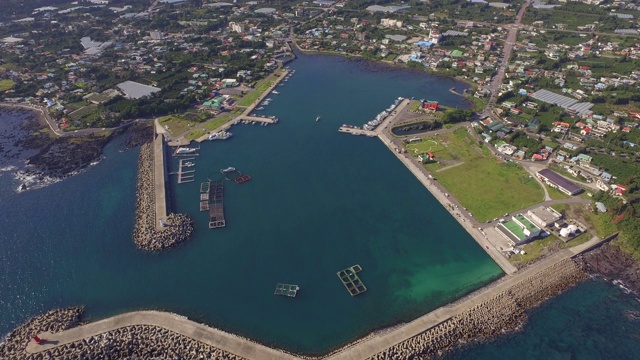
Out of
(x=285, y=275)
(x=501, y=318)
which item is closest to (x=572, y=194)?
(x=501, y=318)

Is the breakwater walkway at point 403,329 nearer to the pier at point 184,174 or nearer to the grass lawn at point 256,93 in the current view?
the pier at point 184,174

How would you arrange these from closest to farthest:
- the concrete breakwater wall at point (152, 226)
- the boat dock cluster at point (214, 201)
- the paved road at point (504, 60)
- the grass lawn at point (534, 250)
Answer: the grass lawn at point (534, 250)
the concrete breakwater wall at point (152, 226)
the boat dock cluster at point (214, 201)
the paved road at point (504, 60)

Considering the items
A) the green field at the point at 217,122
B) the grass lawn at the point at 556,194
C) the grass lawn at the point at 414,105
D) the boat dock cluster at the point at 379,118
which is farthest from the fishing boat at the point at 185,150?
the grass lawn at the point at 556,194

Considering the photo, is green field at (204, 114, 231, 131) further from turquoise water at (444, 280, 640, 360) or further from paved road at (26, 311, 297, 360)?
turquoise water at (444, 280, 640, 360)

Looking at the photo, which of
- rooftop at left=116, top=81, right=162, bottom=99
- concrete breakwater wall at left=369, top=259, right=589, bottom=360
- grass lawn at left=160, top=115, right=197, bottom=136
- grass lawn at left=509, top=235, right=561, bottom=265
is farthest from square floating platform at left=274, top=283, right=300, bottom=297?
rooftop at left=116, top=81, right=162, bottom=99

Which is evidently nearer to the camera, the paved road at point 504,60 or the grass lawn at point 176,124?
the grass lawn at point 176,124

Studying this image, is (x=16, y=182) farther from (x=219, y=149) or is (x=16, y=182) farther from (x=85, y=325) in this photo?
(x=85, y=325)

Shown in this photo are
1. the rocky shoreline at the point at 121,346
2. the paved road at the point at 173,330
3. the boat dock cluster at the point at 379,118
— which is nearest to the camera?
the rocky shoreline at the point at 121,346
